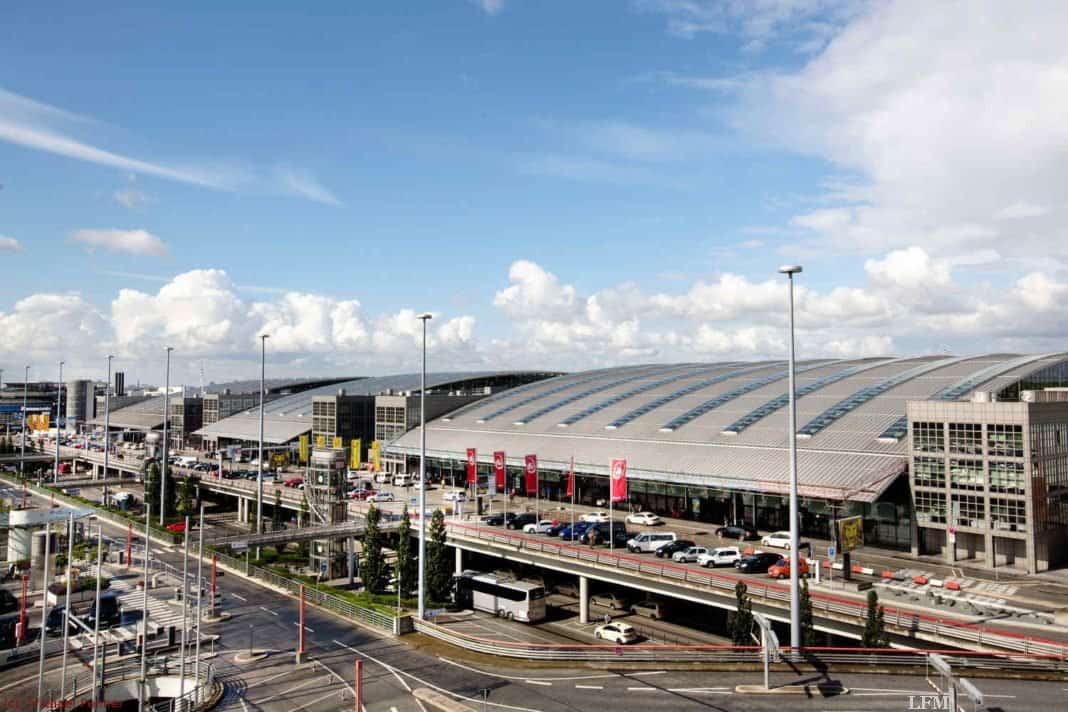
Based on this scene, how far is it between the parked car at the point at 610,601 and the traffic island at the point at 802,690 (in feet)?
87.5

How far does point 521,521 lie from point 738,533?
784 inches

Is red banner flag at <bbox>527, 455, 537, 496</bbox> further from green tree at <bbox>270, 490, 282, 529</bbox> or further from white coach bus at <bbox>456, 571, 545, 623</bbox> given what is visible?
green tree at <bbox>270, 490, 282, 529</bbox>

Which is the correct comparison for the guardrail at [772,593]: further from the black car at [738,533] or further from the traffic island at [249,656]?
the traffic island at [249,656]

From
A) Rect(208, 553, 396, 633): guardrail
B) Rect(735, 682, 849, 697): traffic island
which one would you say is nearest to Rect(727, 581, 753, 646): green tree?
Rect(735, 682, 849, 697): traffic island

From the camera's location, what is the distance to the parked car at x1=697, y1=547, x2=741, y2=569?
5131cm

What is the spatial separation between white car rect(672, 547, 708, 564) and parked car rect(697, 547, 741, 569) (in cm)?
92

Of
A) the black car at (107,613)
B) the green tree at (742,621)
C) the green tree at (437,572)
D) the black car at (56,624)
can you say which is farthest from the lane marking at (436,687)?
the black car at (56,624)

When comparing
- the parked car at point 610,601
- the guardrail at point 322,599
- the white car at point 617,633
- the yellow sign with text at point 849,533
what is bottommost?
the parked car at point 610,601

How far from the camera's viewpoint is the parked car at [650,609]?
52.7 metres

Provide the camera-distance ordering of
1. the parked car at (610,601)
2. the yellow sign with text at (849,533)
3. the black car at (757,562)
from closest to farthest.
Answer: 1. the yellow sign with text at (849,533)
2. the black car at (757,562)
3. the parked car at (610,601)

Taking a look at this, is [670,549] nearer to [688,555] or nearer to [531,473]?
[688,555]

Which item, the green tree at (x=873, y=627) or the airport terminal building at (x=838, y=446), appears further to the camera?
the airport terminal building at (x=838, y=446)

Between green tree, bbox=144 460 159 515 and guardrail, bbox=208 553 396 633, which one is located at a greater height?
green tree, bbox=144 460 159 515

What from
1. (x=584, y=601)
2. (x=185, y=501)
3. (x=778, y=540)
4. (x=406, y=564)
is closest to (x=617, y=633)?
(x=584, y=601)
